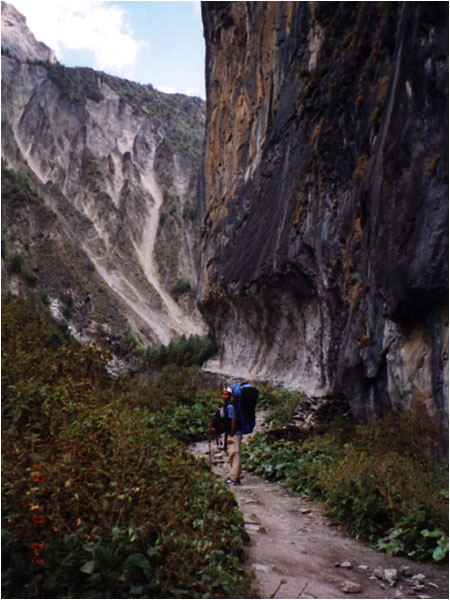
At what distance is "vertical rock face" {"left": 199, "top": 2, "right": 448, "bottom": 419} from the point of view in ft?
21.7

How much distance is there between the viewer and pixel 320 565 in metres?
4.39

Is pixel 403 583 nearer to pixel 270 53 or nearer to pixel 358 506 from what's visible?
pixel 358 506

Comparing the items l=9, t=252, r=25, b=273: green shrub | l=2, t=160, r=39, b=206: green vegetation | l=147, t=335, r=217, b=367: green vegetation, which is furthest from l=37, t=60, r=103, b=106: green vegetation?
l=147, t=335, r=217, b=367: green vegetation

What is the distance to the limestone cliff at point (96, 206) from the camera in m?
48.5

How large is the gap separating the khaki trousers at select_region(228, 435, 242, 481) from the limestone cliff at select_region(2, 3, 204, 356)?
117ft

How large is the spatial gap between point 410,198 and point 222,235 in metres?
19.3

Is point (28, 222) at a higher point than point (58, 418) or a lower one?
higher

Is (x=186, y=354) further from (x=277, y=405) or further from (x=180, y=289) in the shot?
(x=180, y=289)

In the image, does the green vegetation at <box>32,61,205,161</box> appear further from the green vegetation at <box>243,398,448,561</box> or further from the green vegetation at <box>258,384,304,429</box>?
the green vegetation at <box>243,398,448,561</box>

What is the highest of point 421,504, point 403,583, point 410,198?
point 410,198

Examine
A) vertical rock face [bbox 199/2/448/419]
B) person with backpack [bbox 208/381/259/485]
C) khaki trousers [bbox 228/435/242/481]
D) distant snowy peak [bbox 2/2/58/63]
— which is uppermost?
distant snowy peak [bbox 2/2/58/63]

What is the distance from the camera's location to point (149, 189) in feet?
236

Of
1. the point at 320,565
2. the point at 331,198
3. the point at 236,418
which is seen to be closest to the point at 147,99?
the point at 331,198

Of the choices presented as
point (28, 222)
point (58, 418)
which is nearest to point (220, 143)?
point (58, 418)
